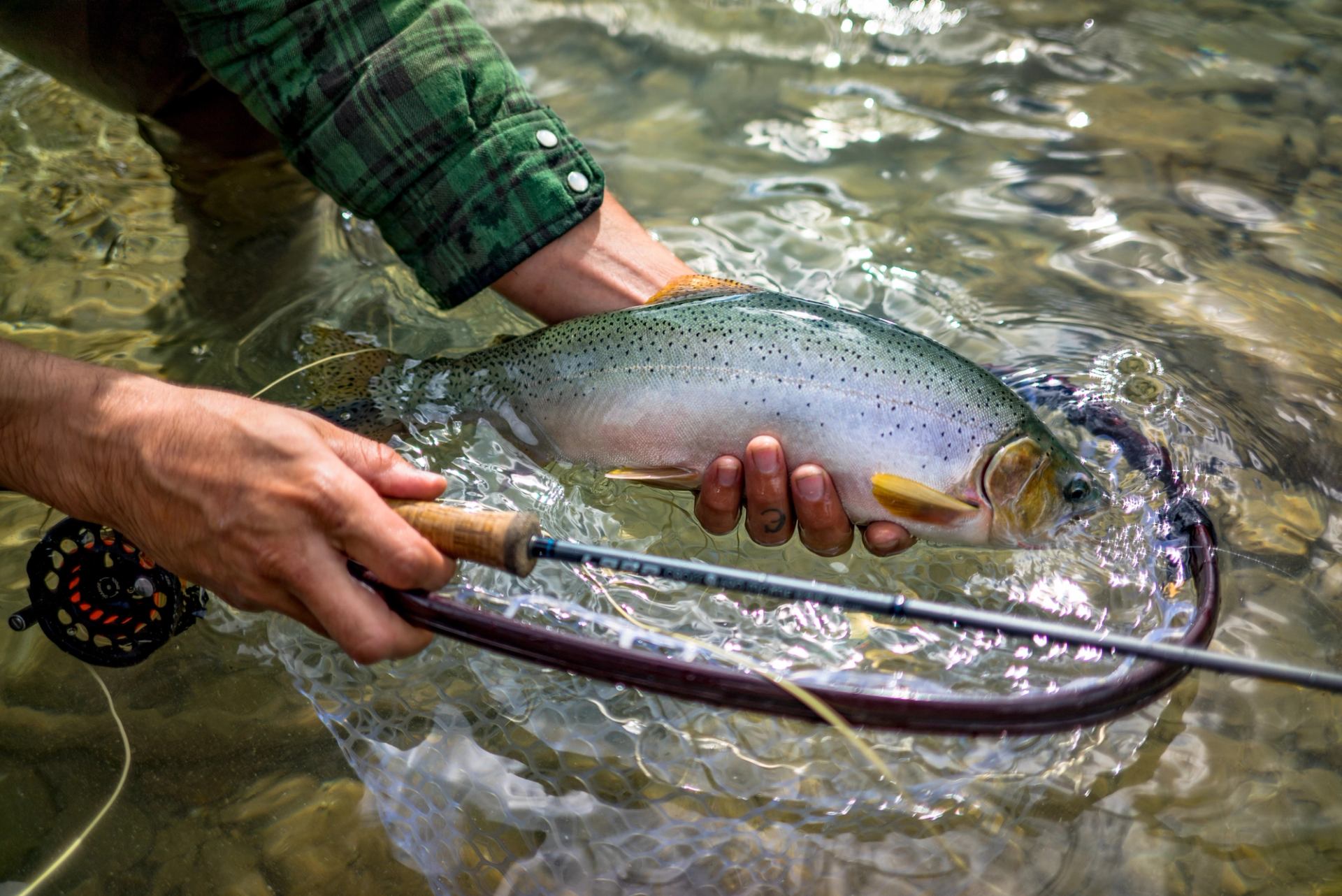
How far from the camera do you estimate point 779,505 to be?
2.23m

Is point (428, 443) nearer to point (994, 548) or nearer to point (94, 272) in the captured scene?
point (994, 548)

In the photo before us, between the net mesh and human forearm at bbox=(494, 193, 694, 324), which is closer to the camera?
the net mesh

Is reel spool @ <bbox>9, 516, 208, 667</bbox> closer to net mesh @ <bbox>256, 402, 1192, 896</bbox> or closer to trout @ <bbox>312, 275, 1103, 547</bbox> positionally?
net mesh @ <bbox>256, 402, 1192, 896</bbox>

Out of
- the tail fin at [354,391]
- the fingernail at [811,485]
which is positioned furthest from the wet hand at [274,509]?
the fingernail at [811,485]

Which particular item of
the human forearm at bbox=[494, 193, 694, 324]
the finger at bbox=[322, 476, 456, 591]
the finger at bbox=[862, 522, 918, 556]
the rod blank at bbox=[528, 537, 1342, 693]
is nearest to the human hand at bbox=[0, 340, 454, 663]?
the finger at bbox=[322, 476, 456, 591]

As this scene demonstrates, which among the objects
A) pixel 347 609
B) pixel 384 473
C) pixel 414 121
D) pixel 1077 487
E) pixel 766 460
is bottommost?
pixel 1077 487

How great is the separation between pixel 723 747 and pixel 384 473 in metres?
0.94

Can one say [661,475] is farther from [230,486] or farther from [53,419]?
[53,419]

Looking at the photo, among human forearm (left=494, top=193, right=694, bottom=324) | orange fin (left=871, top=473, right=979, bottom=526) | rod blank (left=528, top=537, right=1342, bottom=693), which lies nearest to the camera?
rod blank (left=528, top=537, right=1342, bottom=693)

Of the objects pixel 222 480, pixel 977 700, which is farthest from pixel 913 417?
pixel 222 480

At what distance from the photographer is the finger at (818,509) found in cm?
218

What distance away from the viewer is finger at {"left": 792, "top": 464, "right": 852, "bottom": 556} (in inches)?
85.8

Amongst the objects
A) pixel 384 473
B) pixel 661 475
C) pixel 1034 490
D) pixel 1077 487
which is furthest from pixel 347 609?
pixel 1077 487

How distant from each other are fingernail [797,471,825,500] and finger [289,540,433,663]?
92cm
